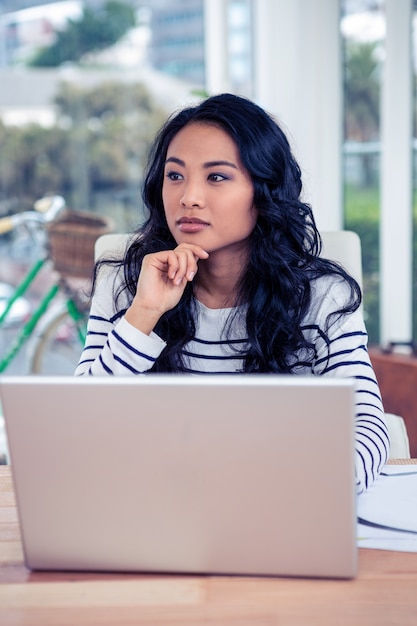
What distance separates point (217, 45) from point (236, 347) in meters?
2.15

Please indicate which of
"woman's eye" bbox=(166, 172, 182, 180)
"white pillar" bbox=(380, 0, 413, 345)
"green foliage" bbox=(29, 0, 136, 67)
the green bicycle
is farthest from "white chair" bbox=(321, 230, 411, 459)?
"green foliage" bbox=(29, 0, 136, 67)

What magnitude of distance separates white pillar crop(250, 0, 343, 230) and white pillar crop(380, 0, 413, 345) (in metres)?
0.20

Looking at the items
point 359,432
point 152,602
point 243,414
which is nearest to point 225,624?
point 152,602

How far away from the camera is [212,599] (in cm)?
82

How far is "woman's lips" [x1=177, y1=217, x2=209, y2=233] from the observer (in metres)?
1.38

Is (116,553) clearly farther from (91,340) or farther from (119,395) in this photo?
(91,340)

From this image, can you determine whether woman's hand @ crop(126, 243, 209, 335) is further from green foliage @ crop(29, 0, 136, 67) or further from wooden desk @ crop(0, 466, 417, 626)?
green foliage @ crop(29, 0, 136, 67)

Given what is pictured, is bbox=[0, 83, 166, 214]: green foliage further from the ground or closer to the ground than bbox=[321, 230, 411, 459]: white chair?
further from the ground

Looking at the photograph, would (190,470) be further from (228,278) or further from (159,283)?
(228,278)

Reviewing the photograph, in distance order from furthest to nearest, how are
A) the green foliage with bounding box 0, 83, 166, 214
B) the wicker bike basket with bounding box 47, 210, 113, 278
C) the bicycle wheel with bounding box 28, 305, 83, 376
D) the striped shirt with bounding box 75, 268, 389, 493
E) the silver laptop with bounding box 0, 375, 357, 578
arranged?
the green foliage with bounding box 0, 83, 166, 214 < the bicycle wheel with bounding box 28, 305, 83, 376 < the wicker bike basket with bounding box 47, 210, 113, 278 < the striped shirt with bounding box 75, 268, 389, 493 < the silver laptop with bounding box 0, 375, 357, 578

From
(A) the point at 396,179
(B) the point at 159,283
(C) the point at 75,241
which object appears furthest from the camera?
(A) the point at 396,179

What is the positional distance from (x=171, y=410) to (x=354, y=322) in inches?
27.5

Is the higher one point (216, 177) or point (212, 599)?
point (216, 177)

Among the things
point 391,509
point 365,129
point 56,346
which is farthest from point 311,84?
point 391,509
